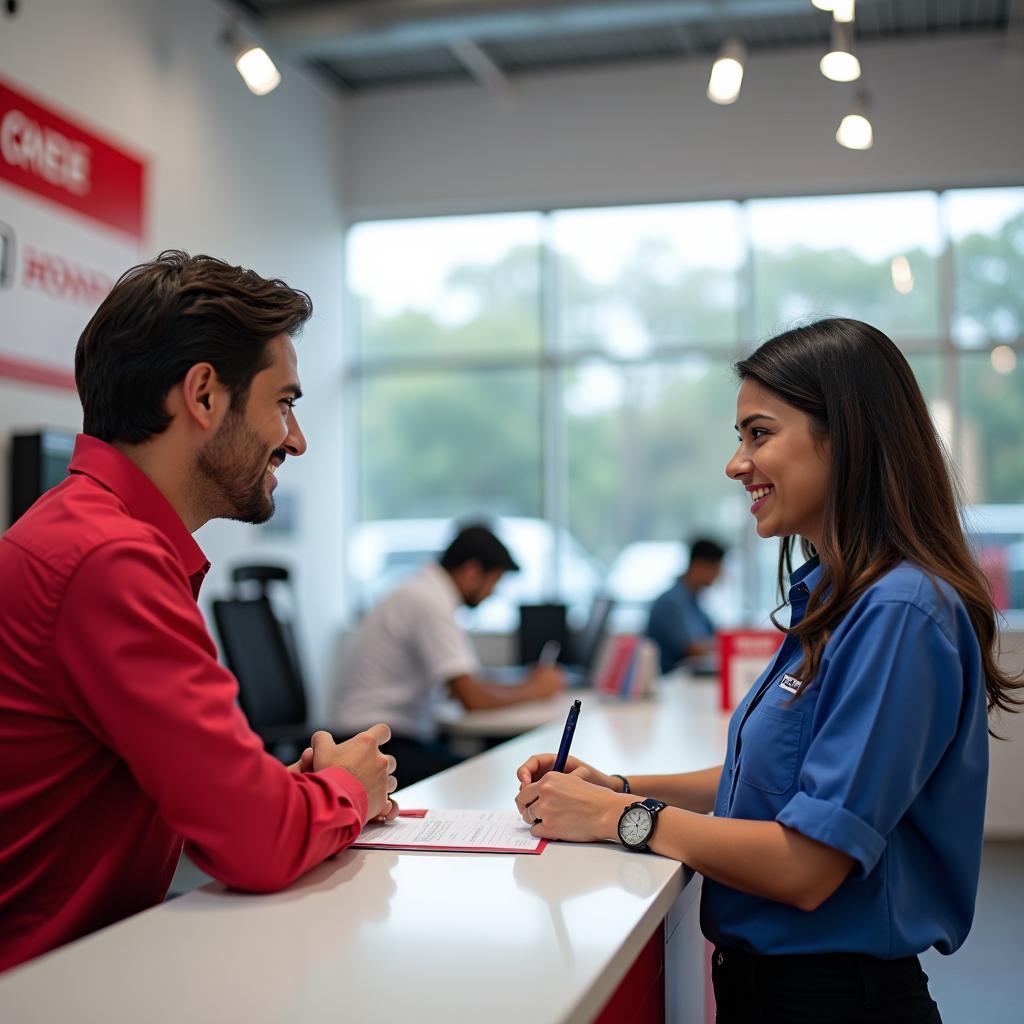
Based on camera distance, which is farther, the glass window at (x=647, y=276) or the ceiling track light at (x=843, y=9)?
the glass window at (x=647, y=276)

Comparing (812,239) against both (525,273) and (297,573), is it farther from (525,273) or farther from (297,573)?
(297,573)

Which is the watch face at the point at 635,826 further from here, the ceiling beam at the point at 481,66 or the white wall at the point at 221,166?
the ceiling beam at the point at 481,66

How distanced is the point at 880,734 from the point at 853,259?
22.4 feet

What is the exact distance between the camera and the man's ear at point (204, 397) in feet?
5.16

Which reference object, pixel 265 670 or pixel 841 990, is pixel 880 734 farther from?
pixel 265 670

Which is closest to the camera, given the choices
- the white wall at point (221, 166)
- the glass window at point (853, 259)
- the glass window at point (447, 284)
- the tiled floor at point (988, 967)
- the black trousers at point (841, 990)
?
the black trousers at point (841, 990)

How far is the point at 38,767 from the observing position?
1.42 m

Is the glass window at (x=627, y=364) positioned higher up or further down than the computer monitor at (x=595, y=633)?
higher up

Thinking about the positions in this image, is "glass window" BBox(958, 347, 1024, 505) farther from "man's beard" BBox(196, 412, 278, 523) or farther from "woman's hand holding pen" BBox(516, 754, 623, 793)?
"man's beard" BBox(196, 412, 278, 523)

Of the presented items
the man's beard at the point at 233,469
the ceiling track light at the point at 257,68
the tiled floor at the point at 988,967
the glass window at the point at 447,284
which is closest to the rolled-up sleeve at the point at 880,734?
the man's beard at the point at 233,469

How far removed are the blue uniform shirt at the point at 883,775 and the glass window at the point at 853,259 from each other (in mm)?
6272

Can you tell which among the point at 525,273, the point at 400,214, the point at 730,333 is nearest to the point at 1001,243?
the point at 730,333

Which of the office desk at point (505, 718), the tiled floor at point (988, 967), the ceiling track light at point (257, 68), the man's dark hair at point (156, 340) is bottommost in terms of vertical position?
the tiled floor at point (988, 967)

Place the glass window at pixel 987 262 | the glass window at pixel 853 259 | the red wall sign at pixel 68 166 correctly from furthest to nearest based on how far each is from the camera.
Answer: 1. the glass window at pixel 853 259
2. the glass window at pixel 987 262
3. the red wall sign at pixel 68 166
